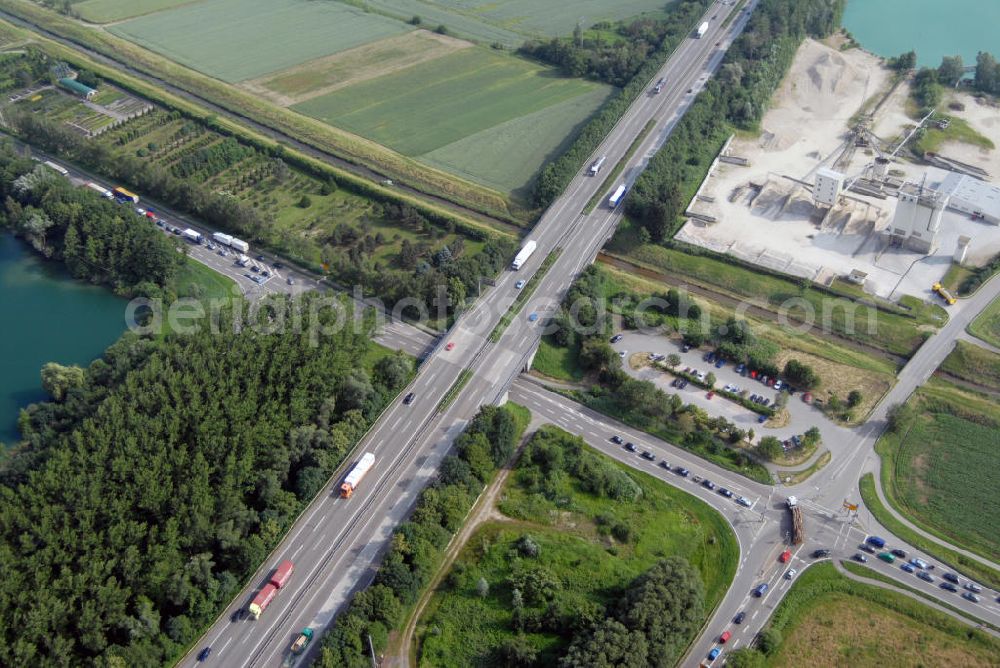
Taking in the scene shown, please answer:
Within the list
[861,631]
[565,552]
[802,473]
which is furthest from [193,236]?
[861,631]

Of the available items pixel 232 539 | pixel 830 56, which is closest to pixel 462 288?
pixel 232 539

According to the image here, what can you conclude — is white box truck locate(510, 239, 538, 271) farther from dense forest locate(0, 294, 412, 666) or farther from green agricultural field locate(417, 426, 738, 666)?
green agricultural field locate(417, 426, 738, 666)

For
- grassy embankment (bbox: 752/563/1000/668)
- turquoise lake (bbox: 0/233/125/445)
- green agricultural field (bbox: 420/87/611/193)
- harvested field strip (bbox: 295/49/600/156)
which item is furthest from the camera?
harvested field strip (bbox: 295/49/600/156)

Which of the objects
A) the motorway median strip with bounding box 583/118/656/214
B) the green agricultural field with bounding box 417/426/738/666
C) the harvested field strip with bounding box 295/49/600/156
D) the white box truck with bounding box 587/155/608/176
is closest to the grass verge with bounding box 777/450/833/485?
the green agricultural field with bounding box 417/426/738/666

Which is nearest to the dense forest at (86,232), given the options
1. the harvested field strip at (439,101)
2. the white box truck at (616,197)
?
the harvested field strip at (439,101)

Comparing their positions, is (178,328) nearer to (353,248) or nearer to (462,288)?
(353,248)

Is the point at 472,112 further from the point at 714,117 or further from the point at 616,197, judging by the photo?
the point at 714,117
